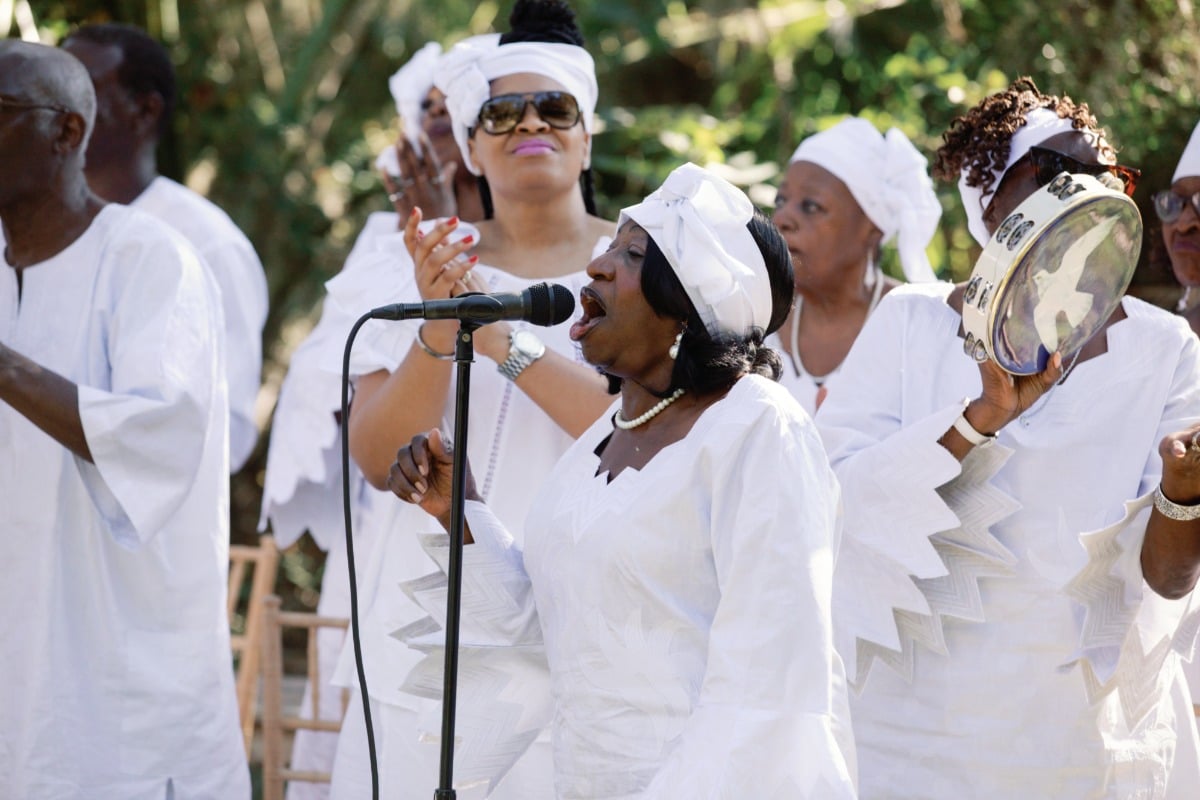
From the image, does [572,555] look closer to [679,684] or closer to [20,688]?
[679,684]

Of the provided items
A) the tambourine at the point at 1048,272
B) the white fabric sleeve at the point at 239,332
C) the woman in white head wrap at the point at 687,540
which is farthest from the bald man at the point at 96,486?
the tambourine at the point at 1048,272

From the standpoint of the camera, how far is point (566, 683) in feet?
9.56

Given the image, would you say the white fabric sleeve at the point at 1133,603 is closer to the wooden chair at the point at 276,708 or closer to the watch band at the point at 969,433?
the watch band at the point at 969,433

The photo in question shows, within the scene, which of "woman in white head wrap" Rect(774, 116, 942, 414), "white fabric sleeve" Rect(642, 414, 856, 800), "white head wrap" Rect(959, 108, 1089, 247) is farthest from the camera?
"woman in white head wrap" Rect(774, 116, 942, 414)

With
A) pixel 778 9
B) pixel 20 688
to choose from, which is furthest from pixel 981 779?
pixel 778 9

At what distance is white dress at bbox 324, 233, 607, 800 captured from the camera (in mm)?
3785

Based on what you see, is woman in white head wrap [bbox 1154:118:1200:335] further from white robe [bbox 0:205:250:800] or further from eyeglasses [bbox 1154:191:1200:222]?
white robe [bbox 0:205:250:800]

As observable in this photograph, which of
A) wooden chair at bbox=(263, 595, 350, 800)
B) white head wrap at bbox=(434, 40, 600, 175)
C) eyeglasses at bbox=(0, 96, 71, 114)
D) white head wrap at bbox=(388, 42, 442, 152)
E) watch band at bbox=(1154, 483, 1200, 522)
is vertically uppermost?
white head wrap at bbox=(388, 42, 442, 152)

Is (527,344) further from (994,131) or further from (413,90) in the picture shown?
(413,90)

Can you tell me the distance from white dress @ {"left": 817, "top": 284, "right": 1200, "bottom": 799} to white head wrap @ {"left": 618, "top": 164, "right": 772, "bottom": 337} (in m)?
0.61

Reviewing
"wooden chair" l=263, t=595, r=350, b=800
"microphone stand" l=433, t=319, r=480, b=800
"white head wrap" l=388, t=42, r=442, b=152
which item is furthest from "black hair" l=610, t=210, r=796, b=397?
"white head wrap" l=388, t=42, r=442, b=152

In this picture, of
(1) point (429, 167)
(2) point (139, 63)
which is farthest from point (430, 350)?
(2) point (139, 63)

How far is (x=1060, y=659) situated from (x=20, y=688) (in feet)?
7.79

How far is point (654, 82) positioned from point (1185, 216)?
6127 millimetres
